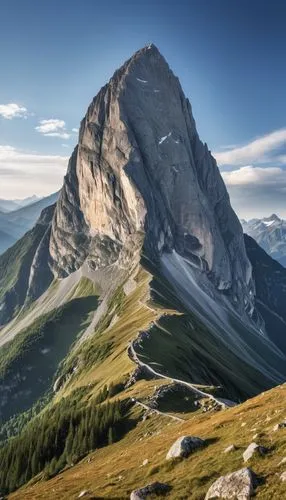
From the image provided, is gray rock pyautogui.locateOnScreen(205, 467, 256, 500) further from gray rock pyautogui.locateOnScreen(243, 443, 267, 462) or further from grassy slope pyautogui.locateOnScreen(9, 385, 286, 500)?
gray rock pyautogui.locateOnScreen(243, 443, 267, 462)

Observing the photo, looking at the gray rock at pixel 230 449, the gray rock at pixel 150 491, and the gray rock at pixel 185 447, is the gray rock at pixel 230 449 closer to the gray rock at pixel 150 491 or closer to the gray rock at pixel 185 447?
the gray rock at pixel 185 447

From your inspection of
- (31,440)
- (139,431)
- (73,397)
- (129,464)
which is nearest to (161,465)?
(129,464)

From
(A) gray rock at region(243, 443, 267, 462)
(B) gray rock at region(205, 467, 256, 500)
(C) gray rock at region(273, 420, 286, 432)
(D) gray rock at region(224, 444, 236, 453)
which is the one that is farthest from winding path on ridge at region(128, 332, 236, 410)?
(B) gray rock at region(205, 467, 256, 500)

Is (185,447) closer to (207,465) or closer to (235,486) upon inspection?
(207,465)

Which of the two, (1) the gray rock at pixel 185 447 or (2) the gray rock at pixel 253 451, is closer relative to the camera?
(2) the gray rock at pixel 253 451

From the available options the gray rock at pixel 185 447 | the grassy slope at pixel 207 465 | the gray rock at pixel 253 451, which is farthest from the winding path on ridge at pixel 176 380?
the gray rock at pixel 253 451

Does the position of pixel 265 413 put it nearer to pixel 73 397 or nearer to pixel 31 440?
pixel 31 440
